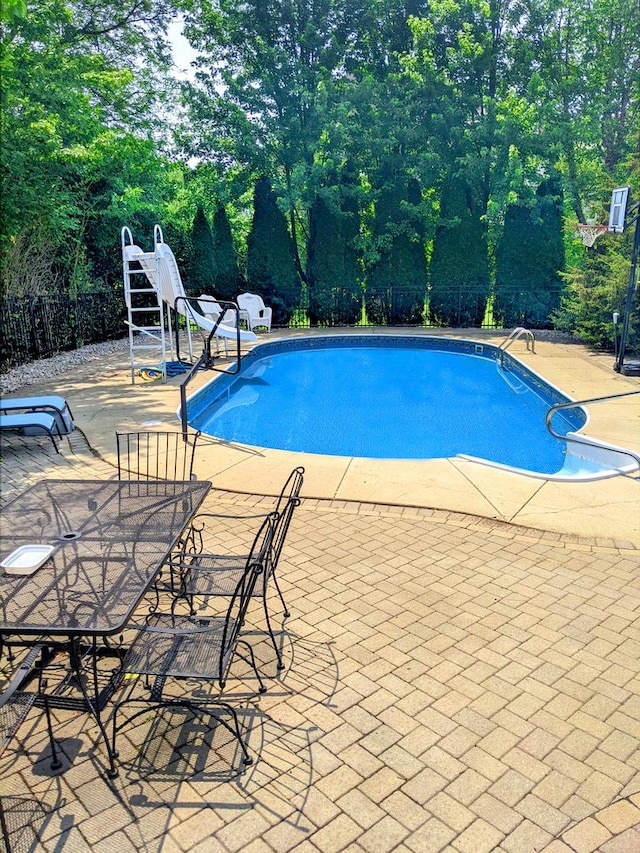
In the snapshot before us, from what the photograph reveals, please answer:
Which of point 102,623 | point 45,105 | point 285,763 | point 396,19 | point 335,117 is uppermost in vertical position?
point 396,19

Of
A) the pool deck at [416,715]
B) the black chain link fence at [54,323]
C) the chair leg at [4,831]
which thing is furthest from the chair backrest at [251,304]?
the chair leg at [4,831]

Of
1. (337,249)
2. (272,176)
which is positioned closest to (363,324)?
(337,249)

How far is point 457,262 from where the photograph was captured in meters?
19.5

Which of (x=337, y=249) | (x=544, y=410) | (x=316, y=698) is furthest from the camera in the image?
(x=337, y=249)

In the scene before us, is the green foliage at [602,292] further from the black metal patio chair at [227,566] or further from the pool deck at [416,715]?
the black metal patio chair at [227,566]

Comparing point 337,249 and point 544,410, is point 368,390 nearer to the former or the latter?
point 544,410

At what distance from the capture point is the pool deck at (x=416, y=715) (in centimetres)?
241

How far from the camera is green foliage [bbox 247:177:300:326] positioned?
62.8 feet

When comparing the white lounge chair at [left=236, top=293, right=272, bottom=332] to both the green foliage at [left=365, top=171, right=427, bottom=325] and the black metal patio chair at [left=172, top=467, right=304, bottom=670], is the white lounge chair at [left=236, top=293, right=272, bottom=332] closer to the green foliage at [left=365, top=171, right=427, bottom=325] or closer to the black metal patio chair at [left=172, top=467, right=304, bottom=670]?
the green foliage at [left=365, top=171, right=427, bottom=325]

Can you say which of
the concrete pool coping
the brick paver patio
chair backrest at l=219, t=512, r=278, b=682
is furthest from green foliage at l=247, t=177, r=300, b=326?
chair backrest at l=219, t=512, r=278, b=682

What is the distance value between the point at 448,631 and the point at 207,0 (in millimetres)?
21118

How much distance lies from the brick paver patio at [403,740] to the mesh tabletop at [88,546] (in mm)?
656

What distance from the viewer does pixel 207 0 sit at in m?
18.8

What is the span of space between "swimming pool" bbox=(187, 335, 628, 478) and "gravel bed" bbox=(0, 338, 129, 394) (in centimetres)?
319
